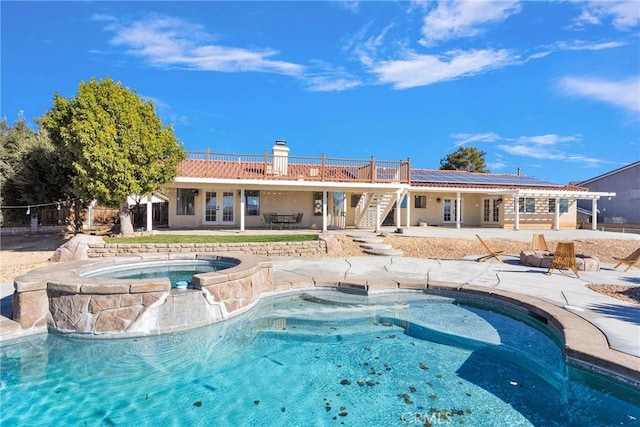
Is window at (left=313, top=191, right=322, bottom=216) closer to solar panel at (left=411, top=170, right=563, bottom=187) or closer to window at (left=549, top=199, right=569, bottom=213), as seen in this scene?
solar panel at (left=411, top=170, right=563, bottom=187)

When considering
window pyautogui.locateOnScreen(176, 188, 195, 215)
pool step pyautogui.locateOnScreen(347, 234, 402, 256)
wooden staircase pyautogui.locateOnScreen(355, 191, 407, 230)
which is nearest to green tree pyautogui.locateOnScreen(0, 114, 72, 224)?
window pyautogui.locateOnScreen(176, 188, 195, 215)

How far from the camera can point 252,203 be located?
711 inches

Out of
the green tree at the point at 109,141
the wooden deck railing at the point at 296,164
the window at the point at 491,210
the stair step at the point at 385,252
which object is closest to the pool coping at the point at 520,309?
the stair step at the point at 385,252

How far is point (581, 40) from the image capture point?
1268 centimetres

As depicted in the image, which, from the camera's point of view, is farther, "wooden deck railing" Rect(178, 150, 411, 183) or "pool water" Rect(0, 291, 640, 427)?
"wooden deck railing" Rect(178, 150, 411, 183)

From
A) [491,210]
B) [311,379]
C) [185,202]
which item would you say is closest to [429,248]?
[311,379]

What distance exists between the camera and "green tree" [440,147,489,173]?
122 ft

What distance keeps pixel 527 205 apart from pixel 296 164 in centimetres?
1709

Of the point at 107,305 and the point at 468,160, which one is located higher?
the point at 468,160

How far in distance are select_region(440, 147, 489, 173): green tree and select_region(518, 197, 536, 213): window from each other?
14993mm

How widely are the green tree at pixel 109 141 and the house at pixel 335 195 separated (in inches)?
94.8

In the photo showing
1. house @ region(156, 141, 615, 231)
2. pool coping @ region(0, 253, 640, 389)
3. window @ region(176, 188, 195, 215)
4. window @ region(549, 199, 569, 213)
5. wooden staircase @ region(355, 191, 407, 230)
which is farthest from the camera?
window @ region(549, 199, 569, 213)

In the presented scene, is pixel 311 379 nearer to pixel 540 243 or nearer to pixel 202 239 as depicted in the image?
pixel 202 239

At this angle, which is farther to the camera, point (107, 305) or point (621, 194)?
point (621, 194)
